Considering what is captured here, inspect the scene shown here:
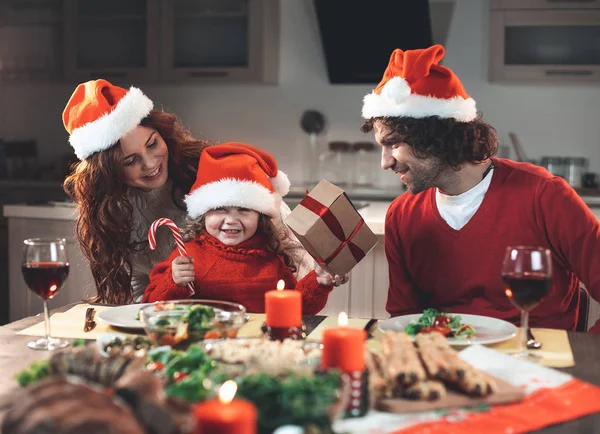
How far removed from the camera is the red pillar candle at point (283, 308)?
135 cm

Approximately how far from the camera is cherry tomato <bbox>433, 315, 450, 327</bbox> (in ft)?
4.88

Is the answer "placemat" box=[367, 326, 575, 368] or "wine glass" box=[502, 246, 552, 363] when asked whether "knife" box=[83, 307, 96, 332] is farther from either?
"wine glass" box=[502, 246, 552, 363]

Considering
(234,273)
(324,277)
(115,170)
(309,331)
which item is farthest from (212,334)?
(115,170)

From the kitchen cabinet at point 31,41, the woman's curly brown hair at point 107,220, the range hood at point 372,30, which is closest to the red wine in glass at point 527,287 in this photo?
the woman's curly brown hair at point 107,220

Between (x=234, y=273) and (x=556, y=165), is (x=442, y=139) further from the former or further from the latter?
(x=556, y=165)

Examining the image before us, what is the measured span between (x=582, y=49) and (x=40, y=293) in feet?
12.5

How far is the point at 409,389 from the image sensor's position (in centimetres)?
106

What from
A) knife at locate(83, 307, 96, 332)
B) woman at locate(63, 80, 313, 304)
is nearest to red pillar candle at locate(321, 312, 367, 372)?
knife at locate(83, 307, 96, 332)

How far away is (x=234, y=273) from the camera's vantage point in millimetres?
2146

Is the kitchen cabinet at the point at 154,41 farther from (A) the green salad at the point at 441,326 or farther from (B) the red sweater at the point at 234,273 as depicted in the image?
(A) the green salad at the point at 441,326

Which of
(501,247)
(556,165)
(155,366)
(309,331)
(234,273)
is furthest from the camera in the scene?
(556,165)

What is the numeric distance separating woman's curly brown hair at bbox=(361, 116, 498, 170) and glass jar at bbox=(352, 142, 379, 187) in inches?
106

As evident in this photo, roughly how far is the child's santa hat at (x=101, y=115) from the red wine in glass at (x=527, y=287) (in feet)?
4.58

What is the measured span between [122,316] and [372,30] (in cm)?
323
